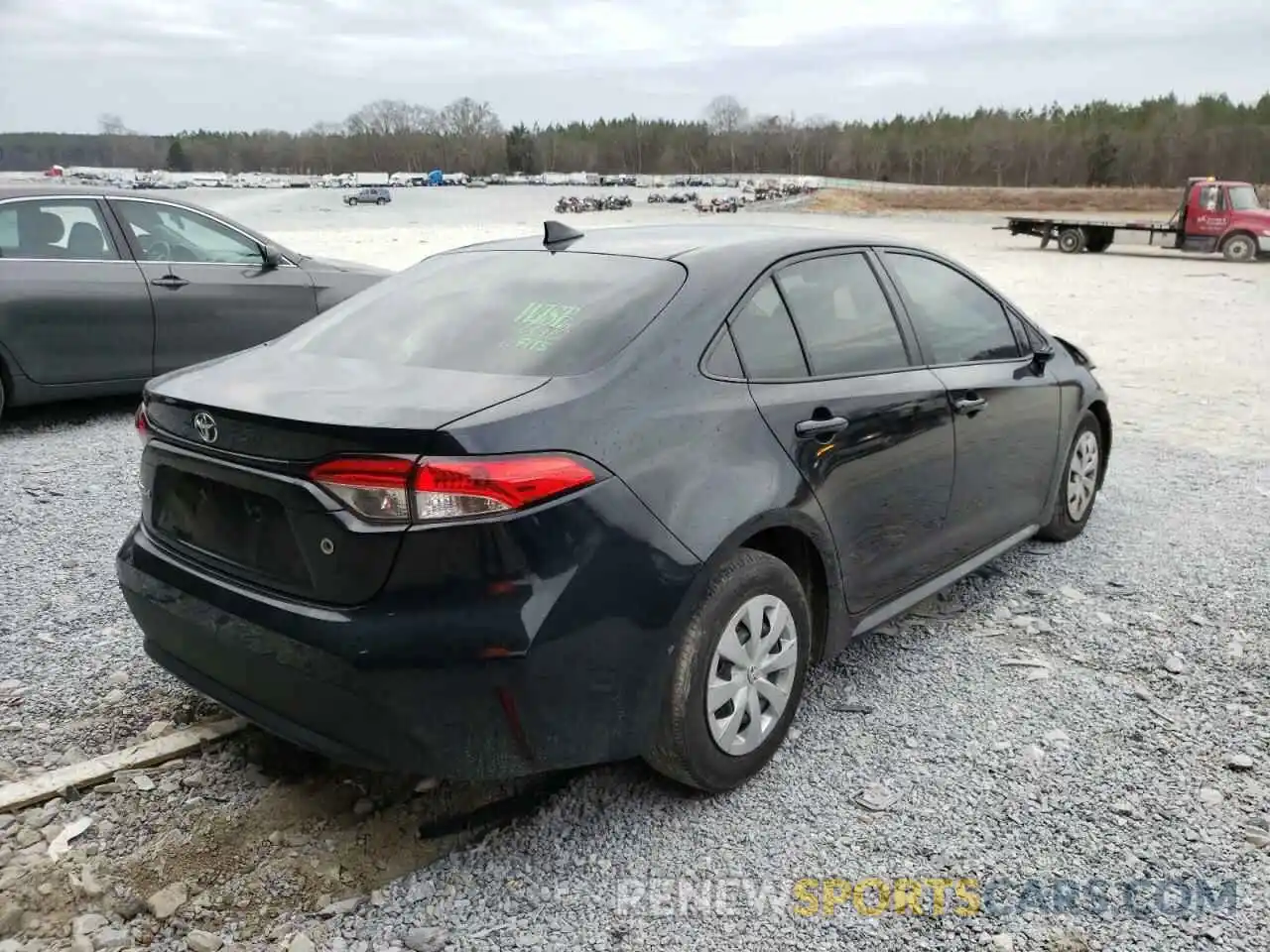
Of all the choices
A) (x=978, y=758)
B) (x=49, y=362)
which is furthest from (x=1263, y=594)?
(x=49, y=362)

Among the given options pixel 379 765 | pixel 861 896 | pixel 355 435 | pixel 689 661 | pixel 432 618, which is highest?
pixel 355 435

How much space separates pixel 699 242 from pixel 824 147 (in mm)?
112856

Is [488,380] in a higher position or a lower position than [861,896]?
higher

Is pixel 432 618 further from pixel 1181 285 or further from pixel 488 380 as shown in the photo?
pixel 1181 285

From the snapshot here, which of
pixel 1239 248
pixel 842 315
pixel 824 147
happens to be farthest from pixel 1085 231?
pixel 824 147

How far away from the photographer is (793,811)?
291cm

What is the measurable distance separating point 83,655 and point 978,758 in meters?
3.21

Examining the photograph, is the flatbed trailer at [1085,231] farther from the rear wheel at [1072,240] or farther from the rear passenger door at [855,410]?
the rear passenger door at [855,410]

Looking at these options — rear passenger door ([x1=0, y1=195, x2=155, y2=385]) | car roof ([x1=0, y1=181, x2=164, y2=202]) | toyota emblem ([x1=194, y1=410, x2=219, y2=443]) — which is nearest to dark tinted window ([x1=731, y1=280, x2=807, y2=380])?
toyota emblem ([x1=194, y1=410, x2=219, y2=443])

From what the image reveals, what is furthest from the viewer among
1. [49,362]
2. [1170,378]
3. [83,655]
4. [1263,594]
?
[1170,378]

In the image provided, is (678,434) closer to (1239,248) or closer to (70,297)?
Answer: (70,297)

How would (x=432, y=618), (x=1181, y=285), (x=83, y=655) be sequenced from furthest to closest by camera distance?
(x=1181, y=285)
(x=83, y=655)
(x=432, y=618)

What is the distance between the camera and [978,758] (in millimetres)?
3178

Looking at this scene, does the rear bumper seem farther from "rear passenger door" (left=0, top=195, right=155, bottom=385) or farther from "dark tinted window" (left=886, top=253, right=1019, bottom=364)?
"rear passenger door" (left=0, top=195, right=155, bottom=385)
